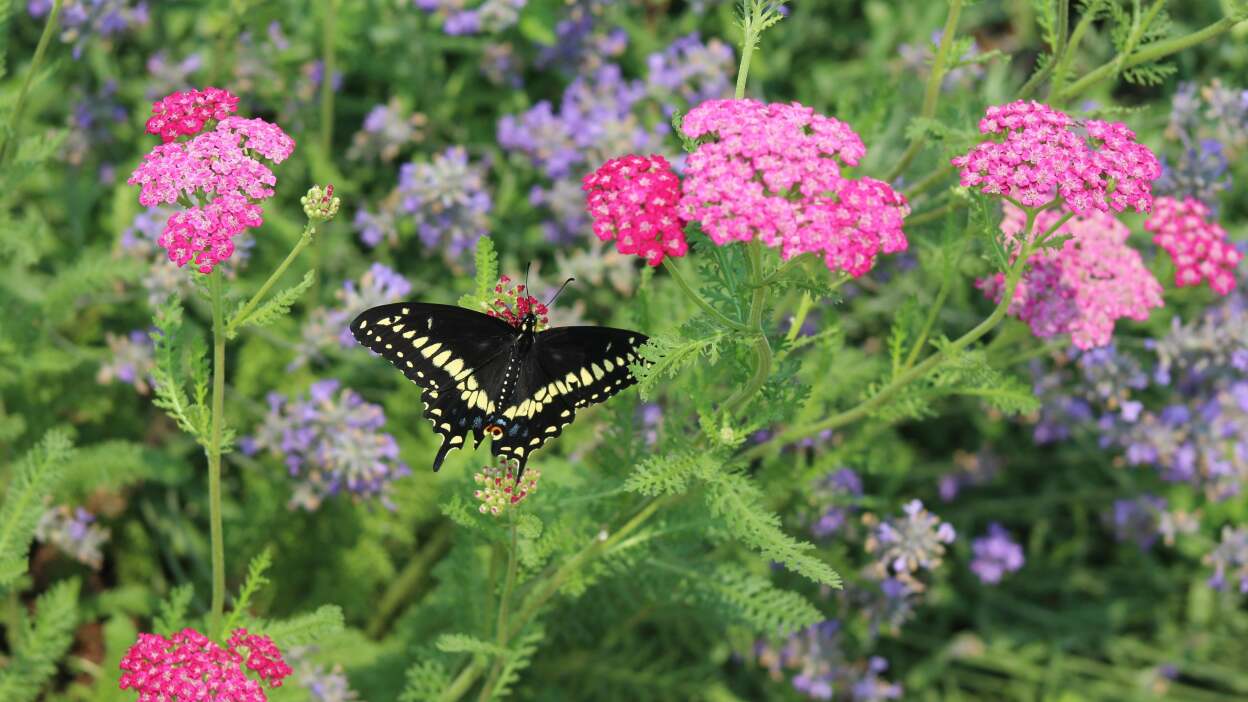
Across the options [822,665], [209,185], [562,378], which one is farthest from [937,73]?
[822,665]

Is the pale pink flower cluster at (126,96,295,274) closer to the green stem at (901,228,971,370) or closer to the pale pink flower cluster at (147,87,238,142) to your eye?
the pale pink flower cluster at (147,87,238,142)

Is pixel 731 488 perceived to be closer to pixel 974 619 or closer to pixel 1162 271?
pixel 1162 271

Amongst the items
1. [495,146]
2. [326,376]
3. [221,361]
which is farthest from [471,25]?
[221,361]

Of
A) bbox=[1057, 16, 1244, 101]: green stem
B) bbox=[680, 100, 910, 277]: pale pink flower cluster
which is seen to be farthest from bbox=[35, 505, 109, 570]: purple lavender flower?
bbox=[1057, 16, 1244, 101]: green stem

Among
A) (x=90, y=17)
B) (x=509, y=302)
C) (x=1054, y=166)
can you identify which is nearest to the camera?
(x=1054, y=166)

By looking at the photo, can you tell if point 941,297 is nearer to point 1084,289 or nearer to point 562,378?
point 1084,289

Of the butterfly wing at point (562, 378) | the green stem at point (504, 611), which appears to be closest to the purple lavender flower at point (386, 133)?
the butterfly wing at point (562, 378)
